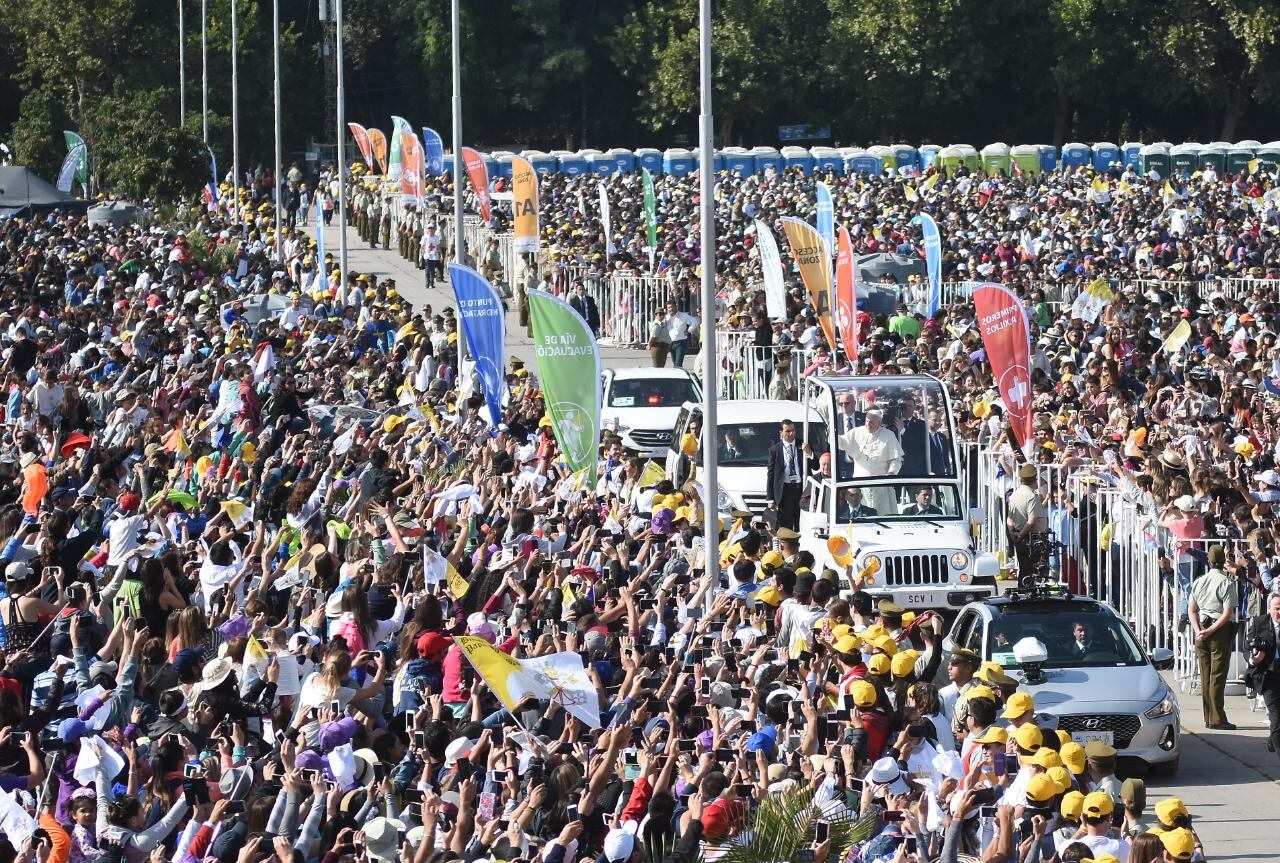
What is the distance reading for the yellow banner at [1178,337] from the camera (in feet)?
87.9

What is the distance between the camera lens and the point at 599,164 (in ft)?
210

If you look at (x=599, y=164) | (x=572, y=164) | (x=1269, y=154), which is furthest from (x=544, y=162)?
(x=1269, y=154)

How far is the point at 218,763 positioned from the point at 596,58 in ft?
228

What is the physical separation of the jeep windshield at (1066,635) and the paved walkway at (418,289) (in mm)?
16127

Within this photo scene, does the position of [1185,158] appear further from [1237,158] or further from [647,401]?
[647,401]

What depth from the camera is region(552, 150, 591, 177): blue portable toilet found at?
63.6 metres

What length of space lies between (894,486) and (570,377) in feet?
9.67

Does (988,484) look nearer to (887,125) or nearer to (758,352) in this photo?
(758,352)

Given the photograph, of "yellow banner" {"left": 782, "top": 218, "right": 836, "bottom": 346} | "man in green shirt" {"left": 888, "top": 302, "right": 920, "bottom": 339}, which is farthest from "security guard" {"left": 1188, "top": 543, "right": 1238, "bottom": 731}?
"man in green shirt" {"left": 888, "top": 302, "right": 920, "bottom": 339}

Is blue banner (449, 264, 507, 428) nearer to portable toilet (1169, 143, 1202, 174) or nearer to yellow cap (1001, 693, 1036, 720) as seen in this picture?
yellow cap (1001, 693, 1036, 720)

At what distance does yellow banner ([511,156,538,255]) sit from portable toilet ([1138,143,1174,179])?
3107 cm

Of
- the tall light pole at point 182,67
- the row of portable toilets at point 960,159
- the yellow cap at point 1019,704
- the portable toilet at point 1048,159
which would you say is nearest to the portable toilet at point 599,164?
the row of portable toilets at point 960,159

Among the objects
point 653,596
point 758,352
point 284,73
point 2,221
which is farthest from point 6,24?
point 653,596

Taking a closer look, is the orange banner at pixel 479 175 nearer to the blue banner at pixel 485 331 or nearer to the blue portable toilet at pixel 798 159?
the blue banner at pixel 485 331
